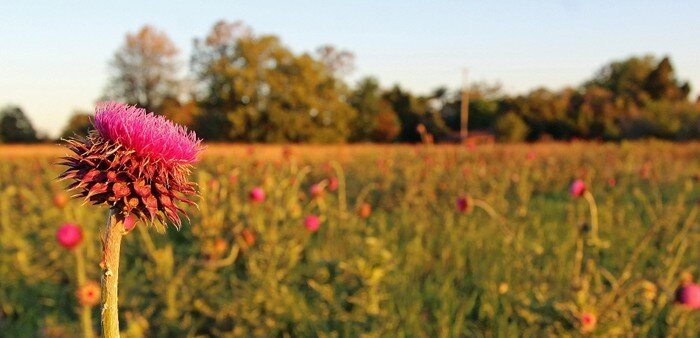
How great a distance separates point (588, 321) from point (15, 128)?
28.9 meters

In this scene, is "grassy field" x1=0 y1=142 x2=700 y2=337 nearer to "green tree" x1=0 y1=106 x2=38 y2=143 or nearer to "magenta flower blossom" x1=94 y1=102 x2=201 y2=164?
"magenta flower blossom" x1=94 y1=102 x2=201 y2=164

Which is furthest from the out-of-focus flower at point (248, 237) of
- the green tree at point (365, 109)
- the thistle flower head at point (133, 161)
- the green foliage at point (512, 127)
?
the green tree at point (365, 109)

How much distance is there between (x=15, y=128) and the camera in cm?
2600

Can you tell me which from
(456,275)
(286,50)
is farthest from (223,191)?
(286,50)

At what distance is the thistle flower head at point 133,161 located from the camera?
72 centimetres

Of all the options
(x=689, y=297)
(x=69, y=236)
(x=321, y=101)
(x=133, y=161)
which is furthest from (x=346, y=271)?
(x=321, y=101)

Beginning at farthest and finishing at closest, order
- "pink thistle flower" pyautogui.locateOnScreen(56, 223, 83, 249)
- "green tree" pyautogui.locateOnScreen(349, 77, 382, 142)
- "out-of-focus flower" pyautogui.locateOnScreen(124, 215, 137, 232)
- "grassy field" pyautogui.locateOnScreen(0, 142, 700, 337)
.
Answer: "green tree" pyautogui.locateOnScreen(349, 77, 382, 142)
"grassy field" pyautogui.locateOnScreen(0, 142, 700, 337)
"pink thistle flower" pyautogui.locateOnScreen(56, 223, 83, 249)
"out-of-focus flower" pyautogui.locateOnScreen(124, 215, 137, 232)

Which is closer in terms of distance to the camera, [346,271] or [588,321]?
[588,321]

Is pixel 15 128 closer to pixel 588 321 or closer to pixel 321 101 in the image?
pixel 321 101

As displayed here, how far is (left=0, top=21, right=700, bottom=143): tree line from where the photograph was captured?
3123 centimetres

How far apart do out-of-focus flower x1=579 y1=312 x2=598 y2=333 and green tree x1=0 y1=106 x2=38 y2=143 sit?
1012 inches

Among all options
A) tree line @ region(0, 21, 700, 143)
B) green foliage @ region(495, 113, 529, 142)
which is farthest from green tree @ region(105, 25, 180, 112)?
green foliage @ region(495, 113, 529, 142)

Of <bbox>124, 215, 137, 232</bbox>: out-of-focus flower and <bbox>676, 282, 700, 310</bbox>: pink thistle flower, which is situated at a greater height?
<bbox>124, 215, 137, 232</bbox>: out-of-focus flower

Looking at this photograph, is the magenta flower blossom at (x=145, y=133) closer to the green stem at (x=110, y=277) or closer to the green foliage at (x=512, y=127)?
the green stem at (x=110, y=277)
